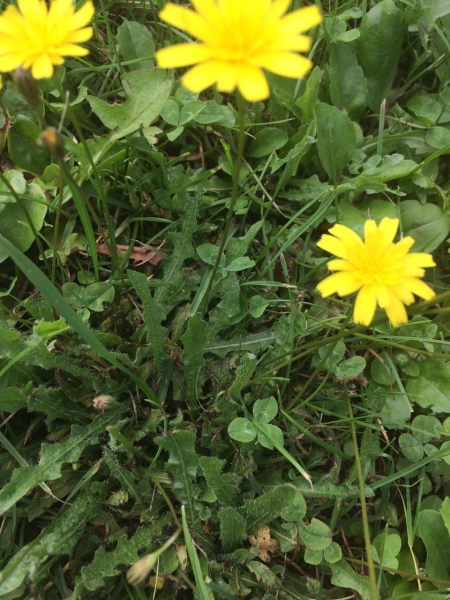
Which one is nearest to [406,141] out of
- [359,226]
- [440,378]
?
[359,226]

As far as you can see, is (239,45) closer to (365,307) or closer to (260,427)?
(365,307)

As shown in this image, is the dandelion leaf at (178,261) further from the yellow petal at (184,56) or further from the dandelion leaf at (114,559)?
the yellow petal at (184,56)

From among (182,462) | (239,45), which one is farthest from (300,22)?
(182,462)

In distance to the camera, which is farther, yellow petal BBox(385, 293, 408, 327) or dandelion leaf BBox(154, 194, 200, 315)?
dandelion leaf BBox(154, 194, 200, 315)

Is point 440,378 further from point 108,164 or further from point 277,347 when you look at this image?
point 108,164

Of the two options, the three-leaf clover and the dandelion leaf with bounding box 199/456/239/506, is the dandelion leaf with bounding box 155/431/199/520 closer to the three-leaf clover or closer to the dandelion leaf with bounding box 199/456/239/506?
the dandelion leaf with bounding box 199/456/239/506

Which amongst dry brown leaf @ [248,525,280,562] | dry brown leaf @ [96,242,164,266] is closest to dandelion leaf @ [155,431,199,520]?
dry brown leaf @ [248,525,280,562]
